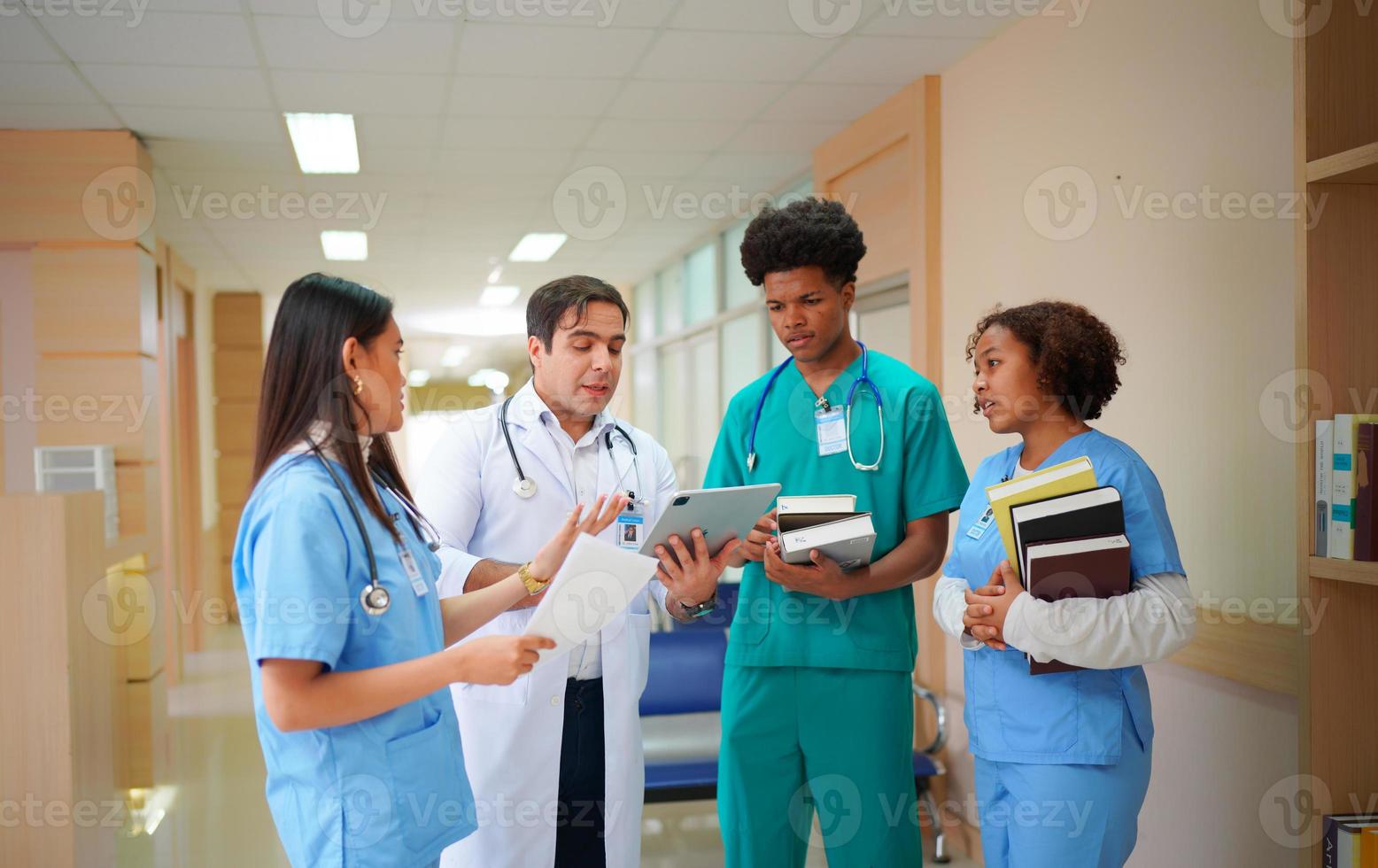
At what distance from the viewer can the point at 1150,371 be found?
300cm

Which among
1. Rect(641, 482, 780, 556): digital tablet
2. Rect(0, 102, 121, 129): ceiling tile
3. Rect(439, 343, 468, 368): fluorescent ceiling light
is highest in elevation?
Rect(0, 102, 121, 129): ceiling tile

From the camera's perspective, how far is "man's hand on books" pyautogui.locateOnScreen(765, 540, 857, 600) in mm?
2137

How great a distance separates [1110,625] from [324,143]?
190 inches

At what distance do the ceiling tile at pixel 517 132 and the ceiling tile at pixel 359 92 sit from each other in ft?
0.99

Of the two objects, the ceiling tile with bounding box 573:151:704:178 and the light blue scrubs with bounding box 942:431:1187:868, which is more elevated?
the ceiling tile with bounding box 573:151:704:178

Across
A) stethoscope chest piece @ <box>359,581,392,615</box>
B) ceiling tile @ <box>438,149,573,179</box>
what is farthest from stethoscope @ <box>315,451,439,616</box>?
ceiling tile @ <box>438,149,573,179</box>

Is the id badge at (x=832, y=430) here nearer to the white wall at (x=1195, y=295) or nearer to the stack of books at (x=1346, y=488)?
the stack of books at (x=1346, y=488)

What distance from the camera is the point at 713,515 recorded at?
6.56 ft

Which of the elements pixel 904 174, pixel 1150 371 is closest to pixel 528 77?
pixel 904 174

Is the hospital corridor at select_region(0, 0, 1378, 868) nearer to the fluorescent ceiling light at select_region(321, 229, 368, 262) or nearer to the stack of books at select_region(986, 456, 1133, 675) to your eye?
the stack of books at select_region(986, 456, 1133, 675)

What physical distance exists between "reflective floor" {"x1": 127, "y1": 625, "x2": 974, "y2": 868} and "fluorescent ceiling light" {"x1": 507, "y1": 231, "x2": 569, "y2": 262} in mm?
3955

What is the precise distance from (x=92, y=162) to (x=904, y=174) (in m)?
3.99

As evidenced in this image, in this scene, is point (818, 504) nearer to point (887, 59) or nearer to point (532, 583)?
point (532, 583)

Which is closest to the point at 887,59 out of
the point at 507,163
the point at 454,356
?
the point at 507,163
